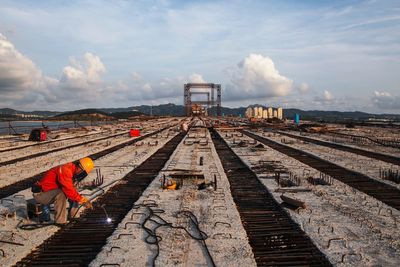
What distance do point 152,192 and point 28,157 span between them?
11508 mm

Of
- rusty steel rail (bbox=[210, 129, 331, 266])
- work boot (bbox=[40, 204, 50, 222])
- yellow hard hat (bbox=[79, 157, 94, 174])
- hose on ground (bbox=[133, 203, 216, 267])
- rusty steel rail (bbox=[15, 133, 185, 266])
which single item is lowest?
rusty steel rail (bbox=[15, 133, 185, 266])

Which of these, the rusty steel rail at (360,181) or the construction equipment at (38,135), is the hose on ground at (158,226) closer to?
the rusty steel rail at (360,181)

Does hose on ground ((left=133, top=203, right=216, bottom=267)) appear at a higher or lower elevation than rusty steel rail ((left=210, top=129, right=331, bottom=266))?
higher

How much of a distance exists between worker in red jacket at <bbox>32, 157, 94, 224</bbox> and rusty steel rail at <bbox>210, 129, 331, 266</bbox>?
307 cm

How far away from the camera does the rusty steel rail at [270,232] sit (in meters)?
5.57

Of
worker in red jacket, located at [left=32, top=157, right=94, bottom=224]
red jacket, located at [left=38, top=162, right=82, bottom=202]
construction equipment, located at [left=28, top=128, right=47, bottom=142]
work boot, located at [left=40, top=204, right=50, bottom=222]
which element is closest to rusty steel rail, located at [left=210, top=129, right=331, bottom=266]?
worker in red jacket, located at [left=32, top=157, right=94, bottom=224]

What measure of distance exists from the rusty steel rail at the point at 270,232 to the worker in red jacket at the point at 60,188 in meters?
3.07

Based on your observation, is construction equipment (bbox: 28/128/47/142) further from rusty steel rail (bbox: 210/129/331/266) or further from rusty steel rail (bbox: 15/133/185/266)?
rusty steel rail (bbox: 210/129/331/266)

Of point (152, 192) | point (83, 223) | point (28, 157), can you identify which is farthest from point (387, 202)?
point (28, 157)

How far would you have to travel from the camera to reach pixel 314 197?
923cm

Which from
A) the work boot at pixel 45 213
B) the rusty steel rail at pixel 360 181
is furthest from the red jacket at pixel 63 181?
the rusty steel rail at pixel 360 181

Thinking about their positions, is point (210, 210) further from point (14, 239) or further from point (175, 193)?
point (14, 239)

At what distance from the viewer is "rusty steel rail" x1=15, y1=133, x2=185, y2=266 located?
18.5ft

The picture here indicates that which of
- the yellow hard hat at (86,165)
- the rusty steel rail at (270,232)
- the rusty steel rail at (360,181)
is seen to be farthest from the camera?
the rusty steel rail at (360,181)
